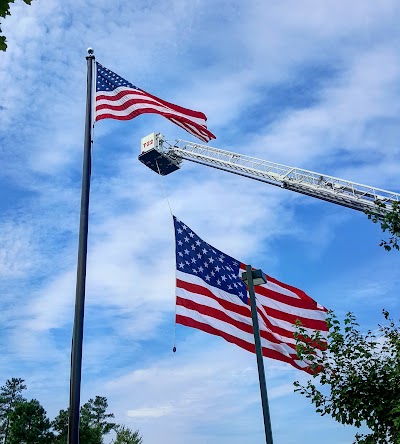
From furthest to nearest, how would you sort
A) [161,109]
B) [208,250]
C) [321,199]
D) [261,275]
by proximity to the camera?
1. [321,199]
2. [208,250]
3. [161,109]
4. [261,275]

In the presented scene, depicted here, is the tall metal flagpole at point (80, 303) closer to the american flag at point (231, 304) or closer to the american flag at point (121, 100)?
the american flag at point (121, 100)

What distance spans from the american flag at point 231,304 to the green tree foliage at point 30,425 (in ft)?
182

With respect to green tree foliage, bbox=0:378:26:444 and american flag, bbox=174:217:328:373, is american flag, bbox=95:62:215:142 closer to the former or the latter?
american flag, bbox=174:217:328:373

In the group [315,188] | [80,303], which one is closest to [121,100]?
[80,303]

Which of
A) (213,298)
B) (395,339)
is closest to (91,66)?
(213,298)

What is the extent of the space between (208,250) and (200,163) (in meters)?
56.9

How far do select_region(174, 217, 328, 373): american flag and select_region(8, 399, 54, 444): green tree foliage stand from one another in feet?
182

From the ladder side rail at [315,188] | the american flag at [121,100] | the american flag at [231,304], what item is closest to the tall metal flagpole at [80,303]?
the american flag at [121,100]

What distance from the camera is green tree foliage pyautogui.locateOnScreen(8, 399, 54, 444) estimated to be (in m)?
64.7

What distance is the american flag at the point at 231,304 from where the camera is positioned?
16.5 m

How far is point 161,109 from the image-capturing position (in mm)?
16703

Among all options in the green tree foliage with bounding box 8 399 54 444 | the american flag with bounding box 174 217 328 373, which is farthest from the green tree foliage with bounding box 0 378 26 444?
the american flag with bounding box 174 217 328 373

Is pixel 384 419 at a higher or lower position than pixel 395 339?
lower

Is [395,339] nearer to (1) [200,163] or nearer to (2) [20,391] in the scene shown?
(1) [200,163]
